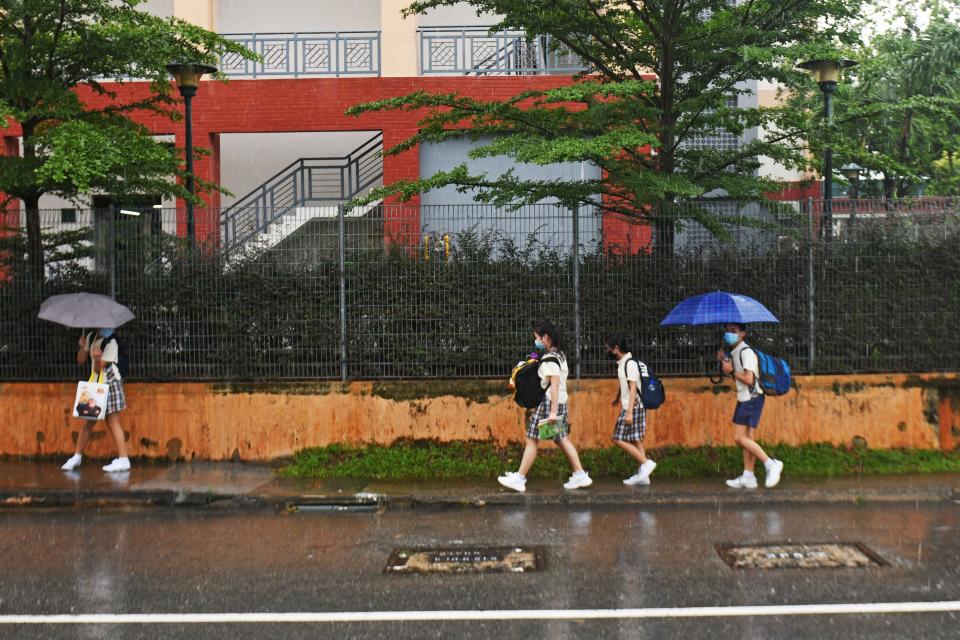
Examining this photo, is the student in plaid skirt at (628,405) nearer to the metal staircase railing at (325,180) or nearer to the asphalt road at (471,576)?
the asphalt road at (471,576)

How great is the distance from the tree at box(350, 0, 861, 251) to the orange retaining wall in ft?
6.84

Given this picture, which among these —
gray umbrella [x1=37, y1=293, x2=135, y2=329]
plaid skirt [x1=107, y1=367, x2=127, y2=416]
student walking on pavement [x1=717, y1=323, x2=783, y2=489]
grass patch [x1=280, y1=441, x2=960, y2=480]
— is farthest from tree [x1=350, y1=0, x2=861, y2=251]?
plaid skirt [x1=107, y1=367, x2=127, y2=416]

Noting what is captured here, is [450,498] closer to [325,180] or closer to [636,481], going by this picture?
[636,481]

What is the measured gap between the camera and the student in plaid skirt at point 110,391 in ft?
32.5

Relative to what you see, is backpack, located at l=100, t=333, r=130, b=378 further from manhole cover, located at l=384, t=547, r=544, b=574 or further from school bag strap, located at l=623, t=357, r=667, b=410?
school bag strap, located at l=623, t=357, r=667, b=410

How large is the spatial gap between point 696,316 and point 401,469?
3596mm

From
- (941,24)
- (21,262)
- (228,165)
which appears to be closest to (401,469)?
(21,262)

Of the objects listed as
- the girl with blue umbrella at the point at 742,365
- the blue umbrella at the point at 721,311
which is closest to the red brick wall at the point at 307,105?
the blue umbrella at the point at 721,311

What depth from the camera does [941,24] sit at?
22141 millimetres

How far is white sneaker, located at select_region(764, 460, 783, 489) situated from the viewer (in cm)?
907

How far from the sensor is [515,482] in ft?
29.6

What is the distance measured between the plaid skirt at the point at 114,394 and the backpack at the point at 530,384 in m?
4.49

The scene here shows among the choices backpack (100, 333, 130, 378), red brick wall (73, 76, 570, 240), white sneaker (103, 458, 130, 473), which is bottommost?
white sneaker (103, 458, 130, 473)

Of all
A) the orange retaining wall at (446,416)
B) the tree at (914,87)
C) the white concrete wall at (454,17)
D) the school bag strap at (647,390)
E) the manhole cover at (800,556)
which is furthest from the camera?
the tree at (914,87)
